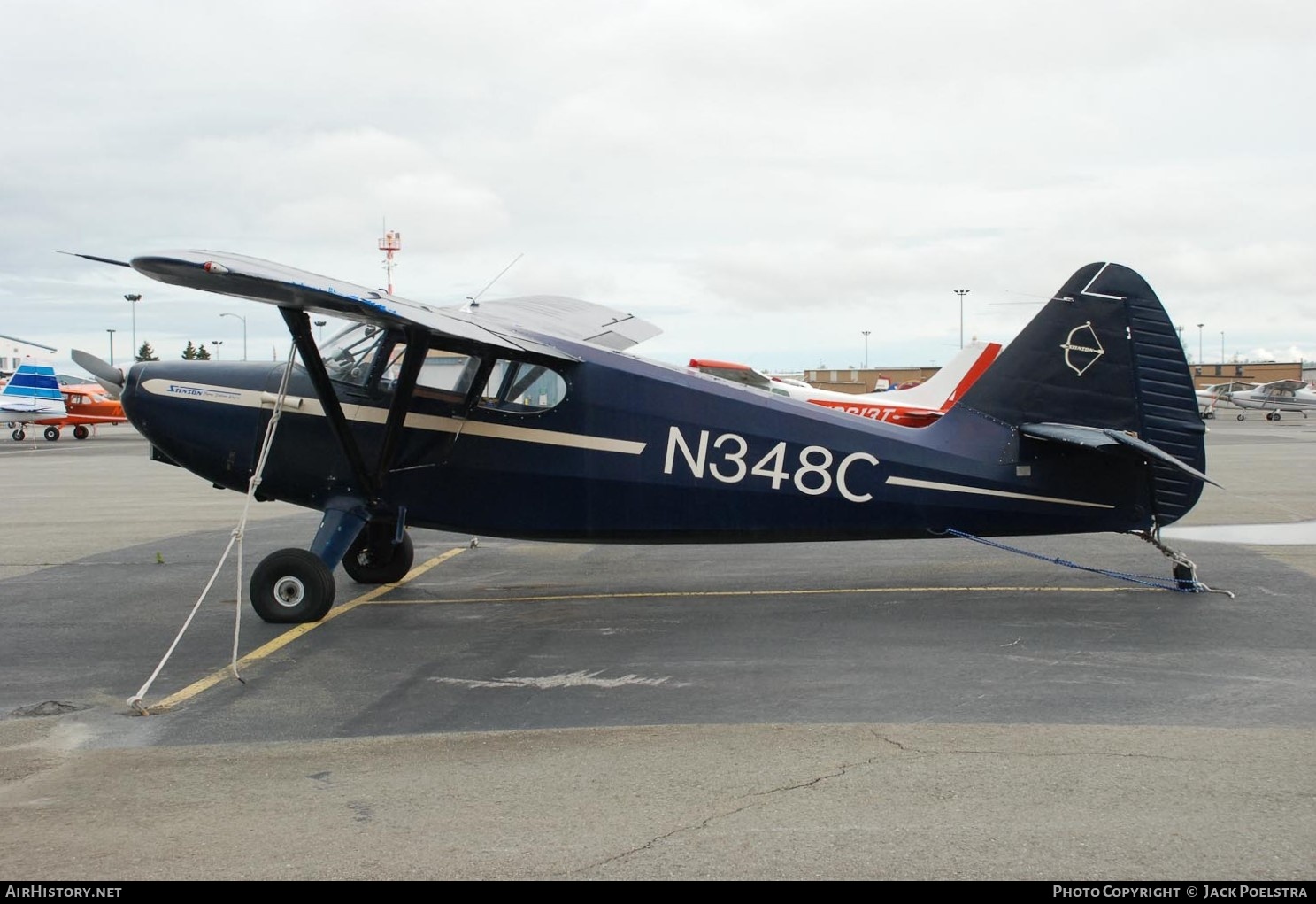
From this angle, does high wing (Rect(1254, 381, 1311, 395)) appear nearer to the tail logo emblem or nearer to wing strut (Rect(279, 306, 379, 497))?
the tail logo emblem

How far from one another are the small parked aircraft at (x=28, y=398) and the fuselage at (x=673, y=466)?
139 feet

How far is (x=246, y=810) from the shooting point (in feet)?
15.6

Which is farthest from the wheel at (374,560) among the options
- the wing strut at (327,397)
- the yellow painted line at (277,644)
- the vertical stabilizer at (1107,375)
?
the vertical stabilizer at (1107,375)

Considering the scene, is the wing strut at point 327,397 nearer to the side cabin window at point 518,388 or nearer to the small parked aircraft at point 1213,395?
the side cabin window at point 518,388

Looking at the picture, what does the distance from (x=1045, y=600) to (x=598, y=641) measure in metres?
3.93

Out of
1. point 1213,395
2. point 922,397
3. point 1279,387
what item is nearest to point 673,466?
point 922,397

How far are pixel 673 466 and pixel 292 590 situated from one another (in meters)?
3.29

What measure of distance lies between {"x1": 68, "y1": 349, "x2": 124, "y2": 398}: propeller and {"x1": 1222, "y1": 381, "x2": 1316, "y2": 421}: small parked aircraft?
69410mm

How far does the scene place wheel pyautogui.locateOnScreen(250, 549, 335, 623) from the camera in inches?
352

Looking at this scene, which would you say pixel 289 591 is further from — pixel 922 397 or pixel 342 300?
pixel 922 397

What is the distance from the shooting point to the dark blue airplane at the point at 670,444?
924 cm

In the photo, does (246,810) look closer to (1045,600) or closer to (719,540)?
(719,540)

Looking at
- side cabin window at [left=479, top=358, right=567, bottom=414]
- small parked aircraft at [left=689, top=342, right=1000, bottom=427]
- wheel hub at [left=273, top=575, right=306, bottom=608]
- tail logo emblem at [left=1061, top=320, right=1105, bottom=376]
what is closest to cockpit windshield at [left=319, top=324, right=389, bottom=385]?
side cabin window at [left=479, top=358, right=567, bottom=414]
